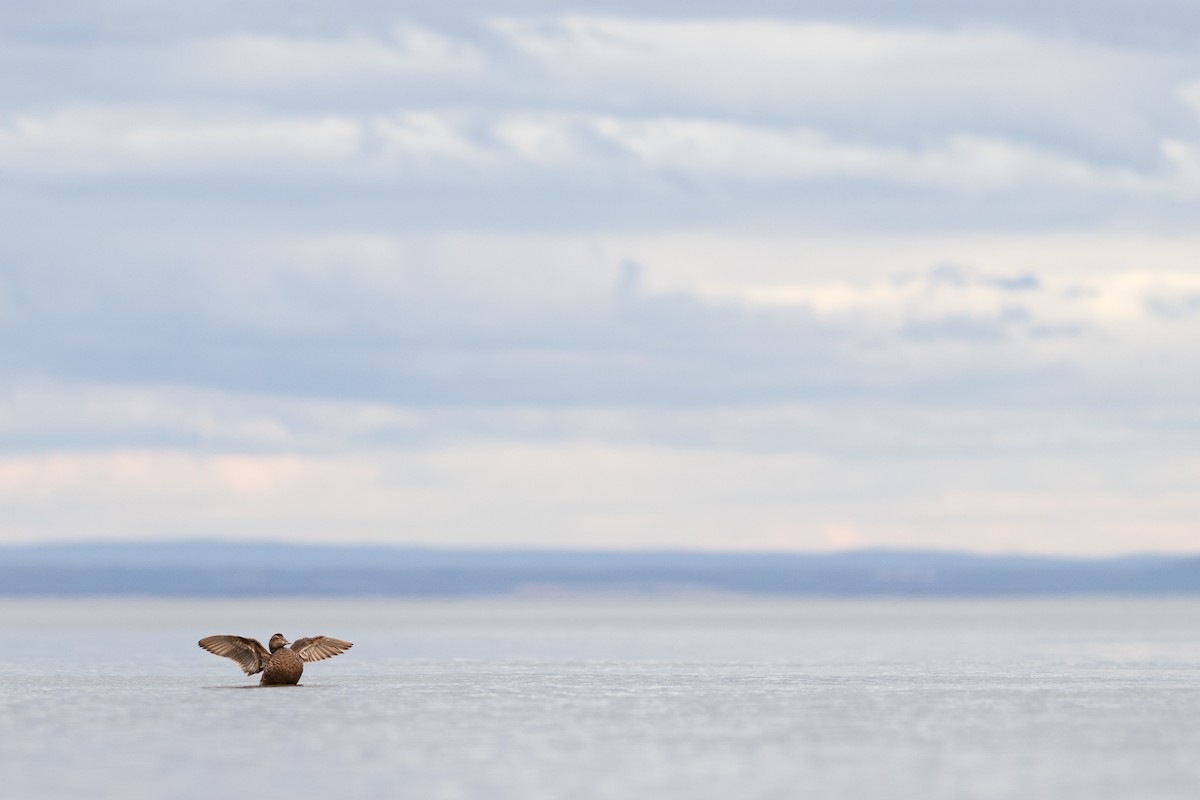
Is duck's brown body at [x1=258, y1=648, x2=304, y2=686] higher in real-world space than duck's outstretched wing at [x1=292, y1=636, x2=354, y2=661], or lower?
lower

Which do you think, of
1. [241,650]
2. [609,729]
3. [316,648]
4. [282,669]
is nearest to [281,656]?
[282,669]

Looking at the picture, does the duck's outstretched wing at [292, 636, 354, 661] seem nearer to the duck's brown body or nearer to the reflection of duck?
the reflection of duck

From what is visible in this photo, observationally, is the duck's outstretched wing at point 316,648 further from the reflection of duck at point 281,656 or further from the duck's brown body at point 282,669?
the duck's brown body at point 282,669

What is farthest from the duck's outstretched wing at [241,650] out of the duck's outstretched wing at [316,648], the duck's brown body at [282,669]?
the duck's outstretched wing at [316,648]

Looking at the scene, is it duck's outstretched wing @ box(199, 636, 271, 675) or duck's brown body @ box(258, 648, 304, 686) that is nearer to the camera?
duck's outstretched wing @ box(199, 636, 271, 675)

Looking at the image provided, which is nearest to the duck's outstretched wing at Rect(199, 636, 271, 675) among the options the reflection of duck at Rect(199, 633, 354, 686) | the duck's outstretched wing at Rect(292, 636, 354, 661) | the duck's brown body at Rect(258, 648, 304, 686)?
the reflection of duck at Rect(199, 633, 354, 686)

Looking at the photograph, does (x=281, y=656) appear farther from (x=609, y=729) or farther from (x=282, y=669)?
(x=609, y=729)

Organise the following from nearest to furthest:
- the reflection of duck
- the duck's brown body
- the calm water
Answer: the calm water, the reflection of duck, the duck's brown body

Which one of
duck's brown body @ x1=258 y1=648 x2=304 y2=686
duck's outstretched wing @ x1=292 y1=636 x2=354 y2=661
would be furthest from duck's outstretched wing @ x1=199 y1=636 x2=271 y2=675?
duck's outstretched wing @ x1=292 y1=636 x2=354 y2=661

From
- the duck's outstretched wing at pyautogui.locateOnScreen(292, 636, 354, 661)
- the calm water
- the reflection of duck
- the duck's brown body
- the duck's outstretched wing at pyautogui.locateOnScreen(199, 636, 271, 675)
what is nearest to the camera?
the calm water

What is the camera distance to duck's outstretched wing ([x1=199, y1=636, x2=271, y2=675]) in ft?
180

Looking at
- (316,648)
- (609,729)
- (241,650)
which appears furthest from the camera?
(316,648)

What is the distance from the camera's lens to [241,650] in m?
56.1

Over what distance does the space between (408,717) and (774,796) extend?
15.3 m
